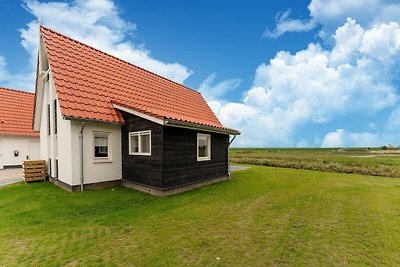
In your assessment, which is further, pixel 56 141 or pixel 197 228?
pixel 56 141

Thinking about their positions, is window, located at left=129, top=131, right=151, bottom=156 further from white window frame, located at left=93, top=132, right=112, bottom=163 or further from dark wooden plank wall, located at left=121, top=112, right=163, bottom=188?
white window frame, located at left=93, top=132, right=112, bottom=163

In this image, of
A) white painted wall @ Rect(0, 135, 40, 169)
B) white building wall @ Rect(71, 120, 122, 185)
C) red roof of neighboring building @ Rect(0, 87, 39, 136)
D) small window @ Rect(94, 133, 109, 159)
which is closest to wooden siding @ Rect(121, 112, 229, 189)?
white building wall @ Rect(71, 120, 122, 185)

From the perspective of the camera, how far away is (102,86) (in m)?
10.7

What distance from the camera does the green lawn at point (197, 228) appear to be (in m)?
4.18

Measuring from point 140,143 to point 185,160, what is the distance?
211 cm

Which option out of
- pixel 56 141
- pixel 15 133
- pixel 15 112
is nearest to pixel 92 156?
pixel 56 141

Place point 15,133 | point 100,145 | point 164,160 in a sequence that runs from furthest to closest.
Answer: point 15,133, point 100,145, point 164,160

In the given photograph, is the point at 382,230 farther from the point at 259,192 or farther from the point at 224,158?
the point at 224,158

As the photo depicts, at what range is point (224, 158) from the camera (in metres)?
12.7

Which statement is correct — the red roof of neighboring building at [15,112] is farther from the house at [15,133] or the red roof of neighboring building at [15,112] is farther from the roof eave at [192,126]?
the roof eave at [192,126]

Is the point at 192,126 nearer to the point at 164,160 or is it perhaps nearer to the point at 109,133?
the point at 164,160

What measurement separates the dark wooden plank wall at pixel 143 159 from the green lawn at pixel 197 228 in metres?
0.74

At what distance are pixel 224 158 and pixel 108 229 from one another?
8.20 meters

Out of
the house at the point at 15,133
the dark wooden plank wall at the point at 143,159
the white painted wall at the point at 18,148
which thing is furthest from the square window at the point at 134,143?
the white painted wall at the point at 18,148
